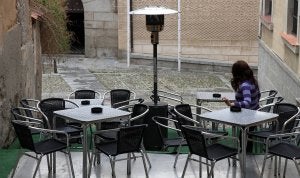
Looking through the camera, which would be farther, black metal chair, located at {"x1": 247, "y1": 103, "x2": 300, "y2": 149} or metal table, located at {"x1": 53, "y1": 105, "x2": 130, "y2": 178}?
black metal chair, located at {"x1": 247, "y1": 103, "x2": 300, "y2": 149}

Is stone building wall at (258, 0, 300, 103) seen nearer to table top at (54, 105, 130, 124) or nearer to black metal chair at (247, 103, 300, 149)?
black metal chair at (247, 103, 300, 149)

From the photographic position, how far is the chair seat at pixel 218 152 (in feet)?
24.1

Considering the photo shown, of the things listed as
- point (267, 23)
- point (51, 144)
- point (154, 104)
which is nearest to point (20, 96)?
point (154, 104)

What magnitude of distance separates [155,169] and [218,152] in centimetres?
124

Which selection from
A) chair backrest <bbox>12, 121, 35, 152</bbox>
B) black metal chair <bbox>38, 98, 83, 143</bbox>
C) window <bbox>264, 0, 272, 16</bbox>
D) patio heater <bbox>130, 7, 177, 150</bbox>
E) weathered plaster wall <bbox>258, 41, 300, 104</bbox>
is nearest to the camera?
chair backrest <bbox>12, 121, 35, 152</bbox>

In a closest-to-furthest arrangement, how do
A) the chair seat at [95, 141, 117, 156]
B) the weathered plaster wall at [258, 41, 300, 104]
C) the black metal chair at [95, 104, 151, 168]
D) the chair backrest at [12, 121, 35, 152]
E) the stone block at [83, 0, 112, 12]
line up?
the chair backrest at [12, 121, 35, 152] → the chair seat at [95, 141, 117, 156] → the black metal chair at [95, 104, 151, 168] → the weathered plaster wall at [258, 41, 300, 104] → the stone block at [83, 0, 112, 12]

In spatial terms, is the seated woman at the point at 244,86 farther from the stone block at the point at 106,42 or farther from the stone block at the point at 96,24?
the stone block at the point at 96,24

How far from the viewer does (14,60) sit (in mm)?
10430

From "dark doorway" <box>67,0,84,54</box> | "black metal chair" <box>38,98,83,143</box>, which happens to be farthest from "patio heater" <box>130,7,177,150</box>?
"dark doorway" <box>67,0,84,54</box>

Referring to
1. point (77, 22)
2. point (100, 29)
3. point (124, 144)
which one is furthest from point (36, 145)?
point (77, 22)

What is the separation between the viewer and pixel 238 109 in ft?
27.0

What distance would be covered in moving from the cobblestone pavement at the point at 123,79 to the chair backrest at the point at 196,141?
8.96 metres

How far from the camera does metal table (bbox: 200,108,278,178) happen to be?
24.9 feet

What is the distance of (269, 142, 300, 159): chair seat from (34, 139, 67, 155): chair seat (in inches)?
95.9
